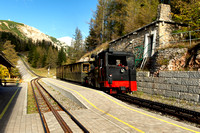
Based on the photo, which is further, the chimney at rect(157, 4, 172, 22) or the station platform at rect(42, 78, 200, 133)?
the chimney at rect(157, 4, 172, 22)

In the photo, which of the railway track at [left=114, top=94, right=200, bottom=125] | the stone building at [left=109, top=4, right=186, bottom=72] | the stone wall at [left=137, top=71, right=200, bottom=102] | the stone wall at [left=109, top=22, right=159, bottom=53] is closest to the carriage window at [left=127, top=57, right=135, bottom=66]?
the stone wall at [left=137, top=71, right=200, bottom=102]

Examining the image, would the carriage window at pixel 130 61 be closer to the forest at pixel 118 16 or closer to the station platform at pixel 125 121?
the station platform at pixel 125 121

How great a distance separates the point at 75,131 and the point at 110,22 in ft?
112

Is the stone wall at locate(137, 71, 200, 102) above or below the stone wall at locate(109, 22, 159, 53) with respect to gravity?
below

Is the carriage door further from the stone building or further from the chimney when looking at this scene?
the chimney

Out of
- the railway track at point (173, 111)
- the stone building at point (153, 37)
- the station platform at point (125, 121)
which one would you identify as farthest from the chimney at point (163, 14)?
the station platform at point (125, 121)

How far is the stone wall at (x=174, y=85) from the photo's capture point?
8.48m

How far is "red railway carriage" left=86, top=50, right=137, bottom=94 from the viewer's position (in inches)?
410

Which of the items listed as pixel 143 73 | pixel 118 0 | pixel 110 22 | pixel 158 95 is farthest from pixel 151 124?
pixel 110 22

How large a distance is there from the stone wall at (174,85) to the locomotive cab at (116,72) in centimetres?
157

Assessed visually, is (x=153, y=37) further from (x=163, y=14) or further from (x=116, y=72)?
(x=116, y=72)

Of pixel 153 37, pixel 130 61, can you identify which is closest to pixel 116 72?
pixel 130 61

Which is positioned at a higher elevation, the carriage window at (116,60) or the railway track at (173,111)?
the carriage window at (116,60)

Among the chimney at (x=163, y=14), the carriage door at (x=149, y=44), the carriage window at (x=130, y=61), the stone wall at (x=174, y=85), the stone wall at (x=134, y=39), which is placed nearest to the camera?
the stone wall at (x=174, y=85)
